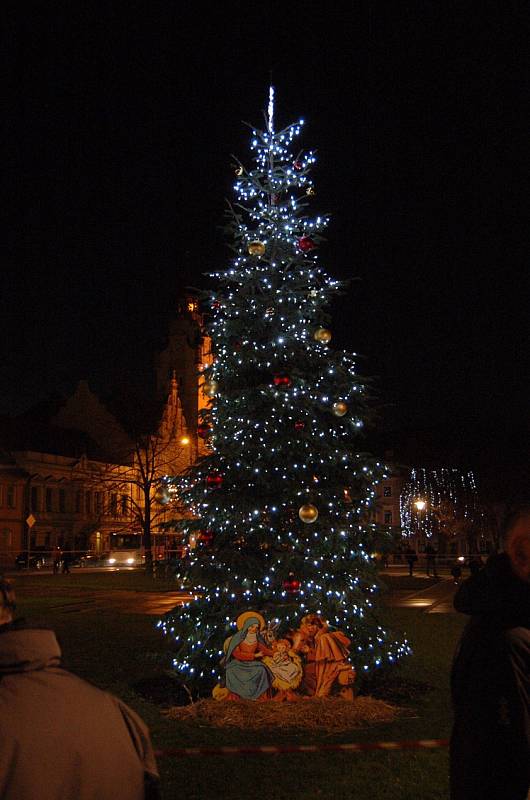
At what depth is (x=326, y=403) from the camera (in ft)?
37.9

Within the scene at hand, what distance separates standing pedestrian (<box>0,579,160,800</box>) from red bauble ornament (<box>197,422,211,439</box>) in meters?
9.30

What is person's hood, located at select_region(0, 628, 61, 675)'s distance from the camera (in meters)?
2.70

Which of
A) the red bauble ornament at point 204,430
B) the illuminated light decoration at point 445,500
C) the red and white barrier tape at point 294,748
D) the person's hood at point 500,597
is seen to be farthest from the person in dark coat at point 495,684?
the illuminated light decoration at point 445,500

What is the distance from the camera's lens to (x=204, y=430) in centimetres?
1224

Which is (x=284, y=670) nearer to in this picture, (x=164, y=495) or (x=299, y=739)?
(x=299, y=739)

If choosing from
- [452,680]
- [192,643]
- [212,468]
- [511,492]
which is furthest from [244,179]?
[511,492]

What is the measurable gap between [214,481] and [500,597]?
8061mm

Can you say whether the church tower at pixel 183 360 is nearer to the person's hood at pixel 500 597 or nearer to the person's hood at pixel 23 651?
the person's hood at pixel 500 597

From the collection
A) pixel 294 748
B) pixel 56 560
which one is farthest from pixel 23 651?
pixel 56 560

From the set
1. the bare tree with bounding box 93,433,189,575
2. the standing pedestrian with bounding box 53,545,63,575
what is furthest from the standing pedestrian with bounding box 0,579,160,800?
the bare tree with bounding box 93,433,189,575

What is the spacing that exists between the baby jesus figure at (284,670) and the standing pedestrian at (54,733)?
764 cm

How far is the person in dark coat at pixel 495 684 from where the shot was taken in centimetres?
335

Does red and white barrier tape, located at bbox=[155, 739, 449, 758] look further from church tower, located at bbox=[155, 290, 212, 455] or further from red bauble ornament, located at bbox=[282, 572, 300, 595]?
church tower, located at bbox=[155, 290, 212, 455]

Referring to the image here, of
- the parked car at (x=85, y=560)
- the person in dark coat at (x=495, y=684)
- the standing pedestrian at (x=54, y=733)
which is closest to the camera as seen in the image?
the standing pedestrian at (x=54, y=733)
